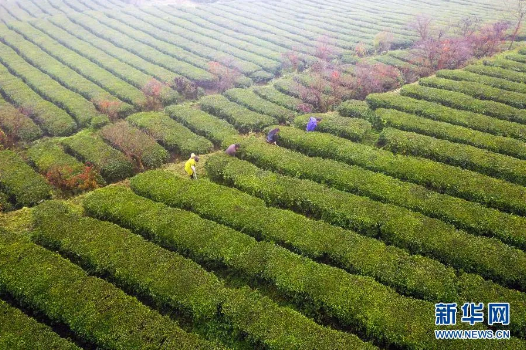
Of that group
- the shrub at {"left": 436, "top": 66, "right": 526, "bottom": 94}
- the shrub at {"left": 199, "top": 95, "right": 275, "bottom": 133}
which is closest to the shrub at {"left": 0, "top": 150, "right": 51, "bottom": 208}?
the shrub at {"left": 199, "top": 95, "right": 275, "bottom": 133}

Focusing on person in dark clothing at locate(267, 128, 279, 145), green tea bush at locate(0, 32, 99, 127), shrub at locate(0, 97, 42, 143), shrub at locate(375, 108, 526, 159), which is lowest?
shrub at locate(375, 108, 526, 159)

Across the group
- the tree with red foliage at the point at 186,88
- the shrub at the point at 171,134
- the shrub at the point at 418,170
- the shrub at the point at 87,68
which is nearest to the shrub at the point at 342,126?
the shrub at the point at 418,170

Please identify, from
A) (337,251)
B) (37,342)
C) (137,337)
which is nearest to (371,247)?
(337,251)

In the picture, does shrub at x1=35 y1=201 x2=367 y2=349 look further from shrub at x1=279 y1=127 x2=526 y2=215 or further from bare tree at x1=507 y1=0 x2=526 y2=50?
bare tree at x1=507 y1=0 x2=526 y2=50

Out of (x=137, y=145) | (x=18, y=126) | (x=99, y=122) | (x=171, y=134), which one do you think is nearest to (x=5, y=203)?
(x=137, y=145)

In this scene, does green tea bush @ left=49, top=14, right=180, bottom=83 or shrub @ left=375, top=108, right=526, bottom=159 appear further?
green tea bush @ left=49, top=14, right=180, bottom=83

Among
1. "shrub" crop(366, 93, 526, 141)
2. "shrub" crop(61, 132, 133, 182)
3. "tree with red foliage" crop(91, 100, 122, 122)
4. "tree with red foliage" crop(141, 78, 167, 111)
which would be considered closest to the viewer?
"shrub" crop(61, 132, 133, 182)

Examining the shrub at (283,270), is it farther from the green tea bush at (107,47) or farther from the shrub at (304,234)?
the green tea bush at (107,47)
